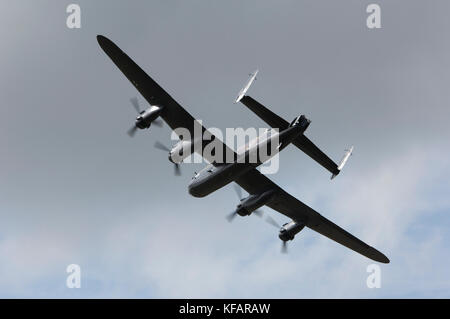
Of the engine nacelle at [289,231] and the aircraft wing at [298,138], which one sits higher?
the aircraft wing at [298,138]

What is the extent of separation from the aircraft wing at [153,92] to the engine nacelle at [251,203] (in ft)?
13.4

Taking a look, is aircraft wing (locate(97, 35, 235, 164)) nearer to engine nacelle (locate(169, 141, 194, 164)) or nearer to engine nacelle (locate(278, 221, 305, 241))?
engine nacelle (locate(169, 141, 194, 164))

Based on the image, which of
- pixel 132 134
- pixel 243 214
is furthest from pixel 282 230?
pixel 132 134

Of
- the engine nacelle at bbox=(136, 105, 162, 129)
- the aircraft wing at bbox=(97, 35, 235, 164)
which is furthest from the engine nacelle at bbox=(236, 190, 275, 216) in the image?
the engine nacelle at bbox=(136, 105, 162, 129)

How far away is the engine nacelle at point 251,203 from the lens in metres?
36.5

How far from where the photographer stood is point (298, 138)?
33.4 meters

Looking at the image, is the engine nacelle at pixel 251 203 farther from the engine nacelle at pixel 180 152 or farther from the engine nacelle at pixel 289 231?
the engine nacelle at pixel 180 152

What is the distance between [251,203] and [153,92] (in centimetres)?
905

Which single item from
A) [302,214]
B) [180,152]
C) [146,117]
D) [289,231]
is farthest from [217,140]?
[302,214]

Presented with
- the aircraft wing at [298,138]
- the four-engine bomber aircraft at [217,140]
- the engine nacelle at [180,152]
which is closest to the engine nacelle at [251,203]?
the four-engine bomber aircraft at [217,140]
